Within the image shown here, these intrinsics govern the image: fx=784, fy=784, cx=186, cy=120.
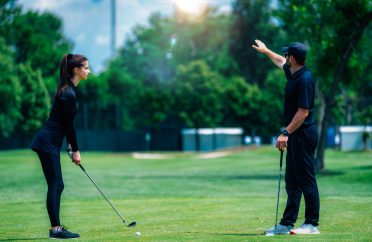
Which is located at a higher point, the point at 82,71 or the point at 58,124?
the point at 82,71

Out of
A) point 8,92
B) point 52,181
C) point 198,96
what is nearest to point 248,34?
point 198,96

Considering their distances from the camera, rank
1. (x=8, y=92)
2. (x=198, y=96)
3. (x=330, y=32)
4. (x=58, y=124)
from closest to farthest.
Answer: (x=58, y=124) < (x=330, y=32) < (x=8, y=92) < (x=198, y=96)

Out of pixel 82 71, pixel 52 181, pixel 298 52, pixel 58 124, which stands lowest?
pixel 52 181

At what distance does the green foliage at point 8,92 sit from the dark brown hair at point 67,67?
4081 cm

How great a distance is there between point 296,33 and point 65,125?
79.1ft

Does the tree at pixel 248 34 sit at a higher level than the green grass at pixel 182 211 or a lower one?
higher

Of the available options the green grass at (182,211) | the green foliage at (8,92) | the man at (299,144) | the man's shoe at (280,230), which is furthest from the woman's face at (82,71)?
the green foliage at (8,92)

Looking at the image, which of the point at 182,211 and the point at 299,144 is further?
the point at 182,211

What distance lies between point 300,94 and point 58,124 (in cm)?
310

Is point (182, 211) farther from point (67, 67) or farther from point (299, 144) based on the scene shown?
point (67, 67)

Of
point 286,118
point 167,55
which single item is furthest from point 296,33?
point 167,55

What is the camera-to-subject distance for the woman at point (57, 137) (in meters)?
9.92

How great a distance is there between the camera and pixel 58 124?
1009 centimetres

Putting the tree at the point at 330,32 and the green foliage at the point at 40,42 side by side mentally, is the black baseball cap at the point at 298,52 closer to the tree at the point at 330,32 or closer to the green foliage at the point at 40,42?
the tree at the point at 330,32
